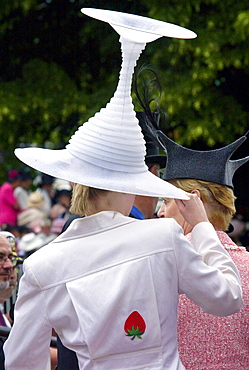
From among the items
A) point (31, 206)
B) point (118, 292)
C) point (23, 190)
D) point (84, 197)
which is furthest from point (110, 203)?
point (23, 190)

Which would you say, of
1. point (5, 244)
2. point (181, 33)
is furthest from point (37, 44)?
point (181, 33)

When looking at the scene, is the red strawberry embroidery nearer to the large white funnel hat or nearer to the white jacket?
the white jacket

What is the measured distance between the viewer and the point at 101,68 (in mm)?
9492

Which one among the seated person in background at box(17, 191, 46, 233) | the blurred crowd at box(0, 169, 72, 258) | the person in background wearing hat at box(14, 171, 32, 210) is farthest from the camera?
the person in background wearing hat at box(14, 171, 32, 210)

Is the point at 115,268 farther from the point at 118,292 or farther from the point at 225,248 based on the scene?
the point at 225,248

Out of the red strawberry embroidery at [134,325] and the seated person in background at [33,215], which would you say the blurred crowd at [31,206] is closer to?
the seated person in background at [33,215]

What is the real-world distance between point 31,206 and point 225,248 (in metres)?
8.58

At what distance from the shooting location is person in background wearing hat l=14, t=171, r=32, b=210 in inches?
428

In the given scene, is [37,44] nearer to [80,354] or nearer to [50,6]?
[50,6]

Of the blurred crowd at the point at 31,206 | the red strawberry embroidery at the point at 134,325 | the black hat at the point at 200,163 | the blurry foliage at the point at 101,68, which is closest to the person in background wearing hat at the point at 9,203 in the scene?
the blurred crowd at the point at 31,206

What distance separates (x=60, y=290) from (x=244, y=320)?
0.74 metres

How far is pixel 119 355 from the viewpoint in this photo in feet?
6.56

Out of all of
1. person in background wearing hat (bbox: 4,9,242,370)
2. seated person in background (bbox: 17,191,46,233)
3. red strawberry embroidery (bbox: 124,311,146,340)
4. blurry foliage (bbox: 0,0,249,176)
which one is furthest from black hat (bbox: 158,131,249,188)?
seated person in background (bbox: 17,191,46,233)

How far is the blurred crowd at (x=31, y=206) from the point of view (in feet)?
32.2
